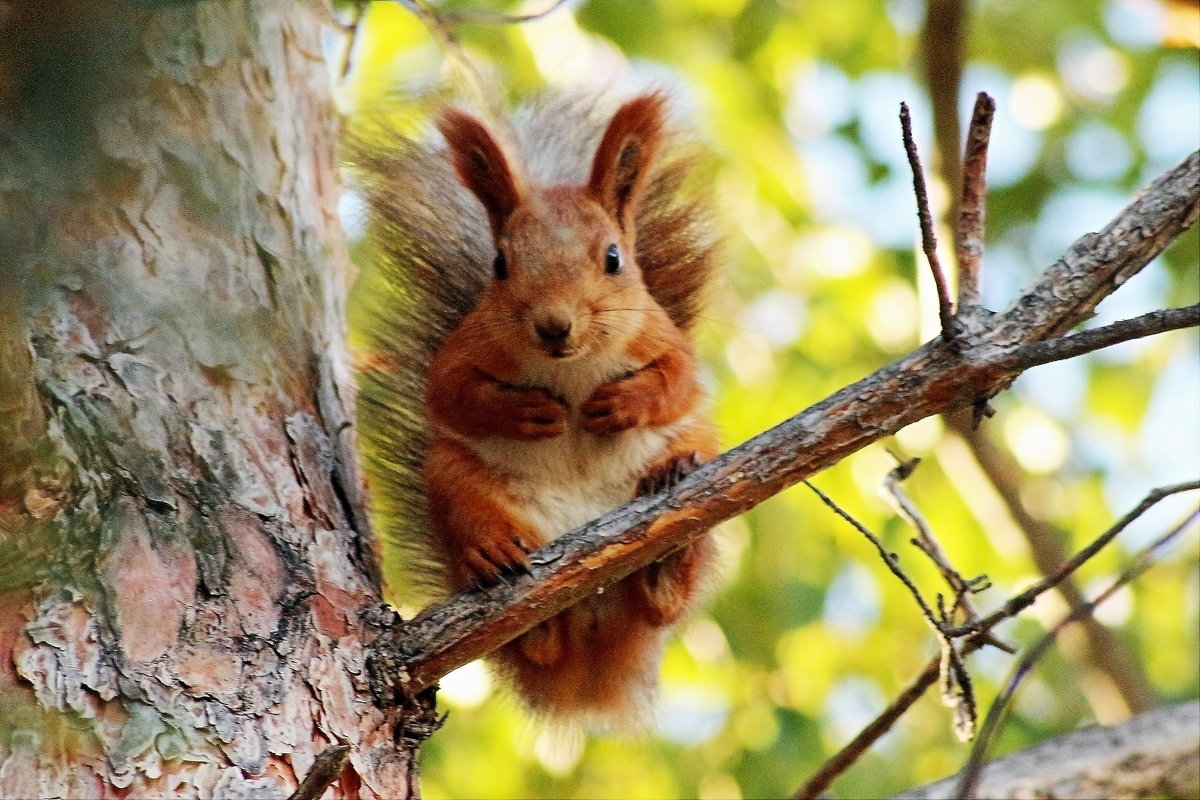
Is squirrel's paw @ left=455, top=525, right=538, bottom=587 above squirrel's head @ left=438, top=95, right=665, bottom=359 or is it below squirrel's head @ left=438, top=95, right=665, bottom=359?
below

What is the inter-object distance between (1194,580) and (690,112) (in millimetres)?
2868

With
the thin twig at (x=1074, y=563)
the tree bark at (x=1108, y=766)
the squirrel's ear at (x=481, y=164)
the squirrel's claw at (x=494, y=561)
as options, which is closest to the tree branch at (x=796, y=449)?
the squirrel's claw at (x=494, y=561)

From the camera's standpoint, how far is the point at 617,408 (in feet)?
7.85

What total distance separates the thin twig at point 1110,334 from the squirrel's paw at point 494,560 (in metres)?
0.78

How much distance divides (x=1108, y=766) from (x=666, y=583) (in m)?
0.79

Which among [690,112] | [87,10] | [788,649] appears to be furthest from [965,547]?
[87,10]

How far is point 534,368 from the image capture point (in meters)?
2.45

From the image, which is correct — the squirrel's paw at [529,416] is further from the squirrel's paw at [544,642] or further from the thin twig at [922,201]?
the thin twig at [922,201]

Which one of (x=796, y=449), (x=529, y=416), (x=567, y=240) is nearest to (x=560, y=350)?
(x=529, y=416)

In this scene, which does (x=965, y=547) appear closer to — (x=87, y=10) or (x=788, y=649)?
(x=788, y=649)

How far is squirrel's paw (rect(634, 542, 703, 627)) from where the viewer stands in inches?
94.0

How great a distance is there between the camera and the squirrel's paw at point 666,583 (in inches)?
94.0

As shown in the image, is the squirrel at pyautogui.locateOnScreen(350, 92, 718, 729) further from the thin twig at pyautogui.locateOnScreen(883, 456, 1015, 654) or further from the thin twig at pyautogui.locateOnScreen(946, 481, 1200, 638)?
the thin twig at pyautogui.locateOnScreen(946, 481, 1200, 638)

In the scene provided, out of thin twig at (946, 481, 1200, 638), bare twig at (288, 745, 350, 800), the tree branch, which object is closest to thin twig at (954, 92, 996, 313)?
the tree branch
